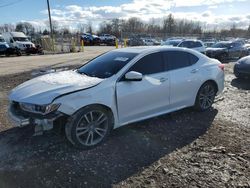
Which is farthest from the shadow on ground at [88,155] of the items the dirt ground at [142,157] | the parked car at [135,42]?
the parked car at [135,42]

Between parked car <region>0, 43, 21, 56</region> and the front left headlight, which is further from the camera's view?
parked car <region>0, 43, 21, 56</region>

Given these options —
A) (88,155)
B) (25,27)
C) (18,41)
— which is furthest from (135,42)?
(25,27)

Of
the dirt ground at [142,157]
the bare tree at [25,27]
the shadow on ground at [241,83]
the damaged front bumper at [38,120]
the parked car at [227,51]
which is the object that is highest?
the bare tree at [25,27]

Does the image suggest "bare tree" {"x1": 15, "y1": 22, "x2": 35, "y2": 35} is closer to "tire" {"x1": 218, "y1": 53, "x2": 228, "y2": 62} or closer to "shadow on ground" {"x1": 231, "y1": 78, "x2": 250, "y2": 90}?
"tire" {"x1": 218, "y1": 53, "x2": 228, "y2": 62}

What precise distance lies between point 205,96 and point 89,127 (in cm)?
302

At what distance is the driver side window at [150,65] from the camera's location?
14.9ft

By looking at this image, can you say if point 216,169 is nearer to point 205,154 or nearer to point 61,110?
point 205,154

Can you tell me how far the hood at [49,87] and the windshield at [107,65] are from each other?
231 mm

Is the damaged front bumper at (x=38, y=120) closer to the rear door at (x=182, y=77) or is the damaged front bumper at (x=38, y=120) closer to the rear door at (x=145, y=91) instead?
the rear door at (x=145, y=91)

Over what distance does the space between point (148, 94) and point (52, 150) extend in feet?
6.21

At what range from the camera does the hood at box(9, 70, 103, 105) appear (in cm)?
371

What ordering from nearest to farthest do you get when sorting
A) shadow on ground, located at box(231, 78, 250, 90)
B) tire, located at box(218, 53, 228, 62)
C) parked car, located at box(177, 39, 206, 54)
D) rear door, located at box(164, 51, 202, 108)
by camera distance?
rear door, located at box(164, 51, 202, 108)
shadow on ground, located at box(231, 78, 250, 90)
parked car, located at box(177, 39, 206, 54)
tire, located at box(218, 53, 228, 62)

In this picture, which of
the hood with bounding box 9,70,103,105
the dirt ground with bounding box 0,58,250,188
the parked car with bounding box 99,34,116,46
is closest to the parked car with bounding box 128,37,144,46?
the parked car with bounding box 99,34,116,46

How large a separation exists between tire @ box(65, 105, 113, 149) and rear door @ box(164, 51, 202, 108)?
61.8 inches
